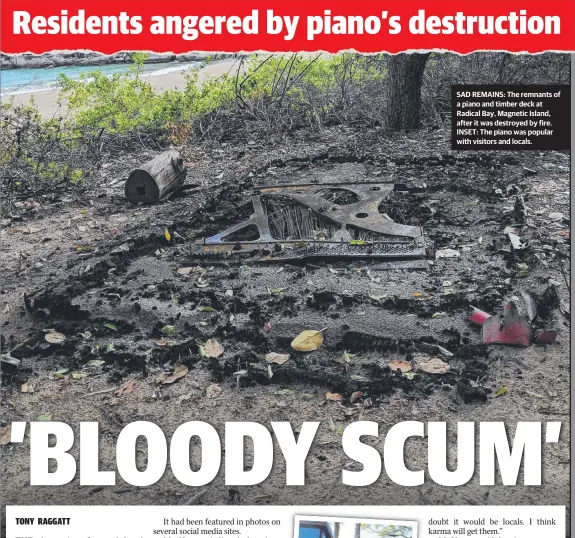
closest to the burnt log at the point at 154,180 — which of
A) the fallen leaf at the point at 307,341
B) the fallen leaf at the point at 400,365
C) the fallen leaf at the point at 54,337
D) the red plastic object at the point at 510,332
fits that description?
the fallen leaf at the point at 54,337

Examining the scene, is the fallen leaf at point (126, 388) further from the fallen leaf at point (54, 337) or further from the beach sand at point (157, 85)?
the beach sand at point (157, 85)

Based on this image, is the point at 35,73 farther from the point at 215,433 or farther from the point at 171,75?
the point at 215,433

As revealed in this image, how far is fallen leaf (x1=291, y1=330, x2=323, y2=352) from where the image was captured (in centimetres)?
361

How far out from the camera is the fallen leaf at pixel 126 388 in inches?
133

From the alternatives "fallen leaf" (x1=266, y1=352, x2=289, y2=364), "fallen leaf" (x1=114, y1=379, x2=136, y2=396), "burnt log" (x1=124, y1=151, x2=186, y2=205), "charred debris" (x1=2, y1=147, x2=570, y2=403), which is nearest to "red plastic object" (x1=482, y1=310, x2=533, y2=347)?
"charred debris" (x1=2, y1=147, x2=570, y2=403)

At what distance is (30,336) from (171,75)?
3014mm

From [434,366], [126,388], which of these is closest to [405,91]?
[434,366]

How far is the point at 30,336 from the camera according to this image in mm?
3801

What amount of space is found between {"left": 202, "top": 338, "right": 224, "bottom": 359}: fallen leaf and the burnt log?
1.92m

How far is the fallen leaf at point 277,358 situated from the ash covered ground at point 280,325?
0.13ft

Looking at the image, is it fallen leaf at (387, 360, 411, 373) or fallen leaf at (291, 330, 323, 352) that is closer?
fallen leaf at (387, 360, 411, 373)

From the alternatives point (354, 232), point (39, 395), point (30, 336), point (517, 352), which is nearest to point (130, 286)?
point (30, 336)

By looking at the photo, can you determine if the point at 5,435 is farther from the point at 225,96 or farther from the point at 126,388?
the point at 225,96

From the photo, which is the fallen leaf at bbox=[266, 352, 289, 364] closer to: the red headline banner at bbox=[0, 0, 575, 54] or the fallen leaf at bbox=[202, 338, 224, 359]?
the fallen leaf at bbox=[202, 338, 224, 359]
